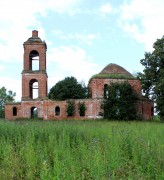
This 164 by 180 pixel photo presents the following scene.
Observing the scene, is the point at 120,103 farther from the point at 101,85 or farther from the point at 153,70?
the point at 153,70

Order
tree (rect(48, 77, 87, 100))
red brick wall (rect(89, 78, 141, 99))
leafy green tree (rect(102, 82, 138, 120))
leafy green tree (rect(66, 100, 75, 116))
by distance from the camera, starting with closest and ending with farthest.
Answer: leafy green tree (rect(102, 82, 138, 120)) < red brick wall (rect(89, 78, 141, 99)) < leafy green tree (rect(66, 100, 75, 116)) < tree (rect(48, 77, 87, 100))

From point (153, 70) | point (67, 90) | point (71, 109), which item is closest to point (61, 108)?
point (71, 109)

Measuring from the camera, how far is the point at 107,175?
619 cm

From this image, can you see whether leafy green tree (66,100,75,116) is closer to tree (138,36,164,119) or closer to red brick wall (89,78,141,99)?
red brick wall (89,78,141,99)

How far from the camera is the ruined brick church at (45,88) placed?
152 ft

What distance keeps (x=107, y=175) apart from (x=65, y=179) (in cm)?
69

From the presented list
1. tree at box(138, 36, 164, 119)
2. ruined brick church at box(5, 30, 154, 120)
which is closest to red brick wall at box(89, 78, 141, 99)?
ruined brick church at box(5, 30, 154, 120)

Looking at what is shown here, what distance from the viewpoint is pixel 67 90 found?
5156cm

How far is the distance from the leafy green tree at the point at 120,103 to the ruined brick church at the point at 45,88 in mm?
1405

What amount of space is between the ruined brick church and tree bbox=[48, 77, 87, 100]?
3965mm

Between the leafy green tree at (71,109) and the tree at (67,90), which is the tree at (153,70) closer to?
the leafy green tree at (71,109)

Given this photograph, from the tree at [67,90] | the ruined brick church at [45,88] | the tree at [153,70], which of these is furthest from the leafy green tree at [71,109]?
the tree at [153,70]

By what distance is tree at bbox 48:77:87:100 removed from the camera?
169ft

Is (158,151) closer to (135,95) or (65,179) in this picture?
(65,179)
